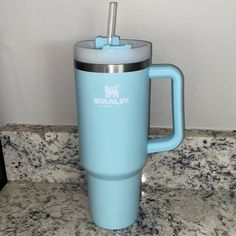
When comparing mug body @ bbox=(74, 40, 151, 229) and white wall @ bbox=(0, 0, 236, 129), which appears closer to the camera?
mug body @ bbox=(74, 40, 151, 229)

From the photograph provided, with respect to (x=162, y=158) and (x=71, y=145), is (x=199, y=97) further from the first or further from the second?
(x=71, y=145)

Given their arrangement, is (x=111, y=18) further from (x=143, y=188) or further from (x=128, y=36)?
(x=143, y=188)

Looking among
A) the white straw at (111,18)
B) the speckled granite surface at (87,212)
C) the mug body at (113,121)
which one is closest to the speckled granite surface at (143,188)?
the speckled granite surface at (87,212)

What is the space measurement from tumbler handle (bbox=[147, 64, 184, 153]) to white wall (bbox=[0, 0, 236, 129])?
4.0 inches

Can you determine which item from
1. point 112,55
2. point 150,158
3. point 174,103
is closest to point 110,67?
point 112,55

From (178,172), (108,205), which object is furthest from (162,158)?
(108,205)

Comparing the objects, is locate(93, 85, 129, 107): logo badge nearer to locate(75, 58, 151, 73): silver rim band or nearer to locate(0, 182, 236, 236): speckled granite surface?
locate(75, 58, 151, 73): silver rim band

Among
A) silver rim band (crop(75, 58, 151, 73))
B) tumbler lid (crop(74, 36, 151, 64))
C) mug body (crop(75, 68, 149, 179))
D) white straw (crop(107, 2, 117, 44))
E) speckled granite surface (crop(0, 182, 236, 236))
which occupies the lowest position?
speckled granite surface (crop(0, 182, 236, 236))

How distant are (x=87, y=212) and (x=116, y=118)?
211 mm

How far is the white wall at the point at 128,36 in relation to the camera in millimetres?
558

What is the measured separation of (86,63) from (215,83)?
0.84 ft

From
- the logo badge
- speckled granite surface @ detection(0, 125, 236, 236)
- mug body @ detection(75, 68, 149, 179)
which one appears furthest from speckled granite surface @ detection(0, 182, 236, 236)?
the logo badge

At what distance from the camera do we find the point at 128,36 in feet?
1.89

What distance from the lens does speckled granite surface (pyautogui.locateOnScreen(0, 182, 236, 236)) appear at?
538 mm
